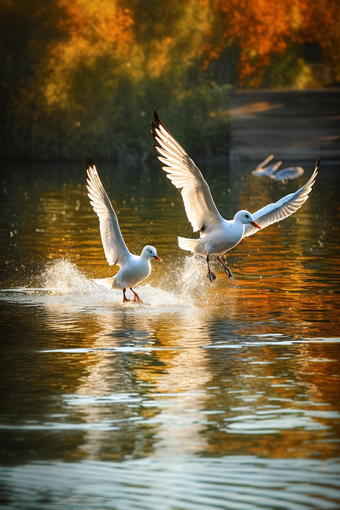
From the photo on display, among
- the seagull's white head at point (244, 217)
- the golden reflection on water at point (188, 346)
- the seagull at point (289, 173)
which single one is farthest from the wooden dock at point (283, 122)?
the seagull's white head at point (244, 217)

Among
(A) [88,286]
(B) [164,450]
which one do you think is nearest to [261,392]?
(B) [164,450]

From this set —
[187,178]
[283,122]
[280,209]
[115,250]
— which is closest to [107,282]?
[115,250]

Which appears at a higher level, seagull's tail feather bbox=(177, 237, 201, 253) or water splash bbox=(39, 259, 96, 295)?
seagull's tail feather bbox=(177, 237, 201, 253)

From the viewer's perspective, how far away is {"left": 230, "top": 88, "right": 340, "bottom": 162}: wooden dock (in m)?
38.9

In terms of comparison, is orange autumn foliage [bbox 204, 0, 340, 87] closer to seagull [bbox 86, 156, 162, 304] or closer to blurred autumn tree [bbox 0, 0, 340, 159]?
blurred autumn tree [bbox 0, 0, 340, 159]

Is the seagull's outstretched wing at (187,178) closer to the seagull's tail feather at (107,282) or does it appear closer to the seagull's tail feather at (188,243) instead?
the seagull's tail feather at (188,243)

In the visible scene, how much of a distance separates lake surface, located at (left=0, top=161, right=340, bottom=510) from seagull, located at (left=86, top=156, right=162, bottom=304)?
0.29 meters

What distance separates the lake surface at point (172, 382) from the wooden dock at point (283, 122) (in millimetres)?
23860

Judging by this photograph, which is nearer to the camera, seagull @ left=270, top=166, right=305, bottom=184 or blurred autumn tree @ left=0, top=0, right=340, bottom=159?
seagull @ left=270, top=166, right=305, bottom=184

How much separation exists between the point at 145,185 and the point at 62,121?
12.8m

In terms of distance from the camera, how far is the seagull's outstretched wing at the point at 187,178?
10.5m

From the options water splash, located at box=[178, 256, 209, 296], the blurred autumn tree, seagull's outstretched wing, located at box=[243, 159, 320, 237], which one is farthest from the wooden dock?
seagull's outstretched wing, located at box=[243, 159, 320, 237]

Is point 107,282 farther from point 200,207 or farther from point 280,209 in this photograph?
point 280,209

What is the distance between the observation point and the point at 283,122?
39312mm
